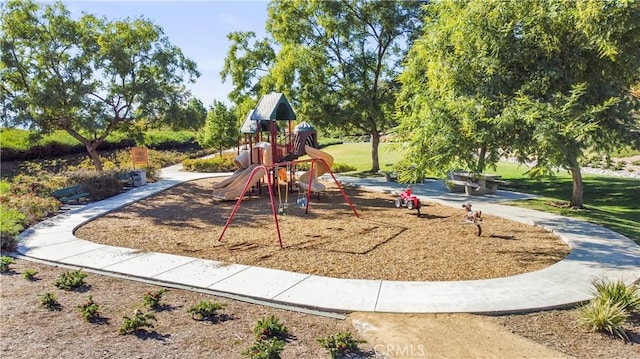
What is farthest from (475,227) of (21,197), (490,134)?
(21,197)

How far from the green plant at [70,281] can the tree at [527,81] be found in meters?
8.07

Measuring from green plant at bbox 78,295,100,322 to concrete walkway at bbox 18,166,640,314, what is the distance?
1492 mm

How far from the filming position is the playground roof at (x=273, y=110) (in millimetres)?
15531

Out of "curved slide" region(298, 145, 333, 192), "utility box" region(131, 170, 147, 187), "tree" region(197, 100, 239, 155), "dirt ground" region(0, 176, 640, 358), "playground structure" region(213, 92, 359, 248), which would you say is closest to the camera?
"dirt ground" region(0, 176, 640, 358)

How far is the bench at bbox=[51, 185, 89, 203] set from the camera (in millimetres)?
15582

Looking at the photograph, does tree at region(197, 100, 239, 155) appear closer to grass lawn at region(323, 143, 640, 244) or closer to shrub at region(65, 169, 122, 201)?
→ shrub at region(65, 169, 122, 201)

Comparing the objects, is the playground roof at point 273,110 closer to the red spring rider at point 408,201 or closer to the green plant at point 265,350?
the red spring rider at point 408,201

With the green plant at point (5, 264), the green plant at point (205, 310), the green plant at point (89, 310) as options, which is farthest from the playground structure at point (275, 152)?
the green plant at point (89, 310)

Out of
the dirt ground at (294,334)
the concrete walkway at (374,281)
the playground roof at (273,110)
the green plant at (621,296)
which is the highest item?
the playground roof at (273,110)

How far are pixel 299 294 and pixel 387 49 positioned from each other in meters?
18.3

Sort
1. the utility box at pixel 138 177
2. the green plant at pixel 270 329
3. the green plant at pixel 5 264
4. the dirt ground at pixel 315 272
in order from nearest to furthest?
the dirt ground at pixel 315 272, the green plant at pixel 270 329, the green plant at pixel 5 264, the utility box at pixel 138 177

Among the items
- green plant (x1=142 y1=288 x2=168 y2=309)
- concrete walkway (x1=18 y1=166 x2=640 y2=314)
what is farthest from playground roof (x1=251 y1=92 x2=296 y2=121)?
green plant (x1=142 y1=288 x2=168 y2=309)

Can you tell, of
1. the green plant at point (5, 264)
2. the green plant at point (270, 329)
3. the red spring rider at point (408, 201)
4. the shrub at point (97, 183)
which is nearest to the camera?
the green plant at point (270, 329)

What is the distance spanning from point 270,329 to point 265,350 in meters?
0.63
